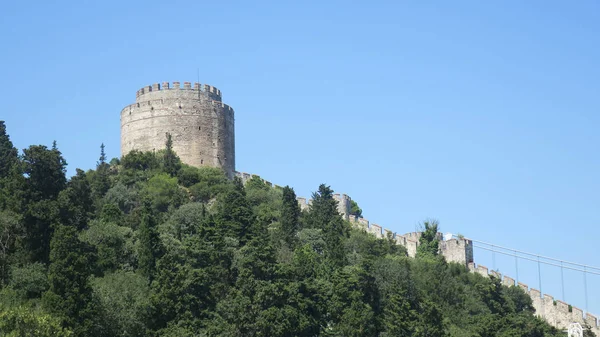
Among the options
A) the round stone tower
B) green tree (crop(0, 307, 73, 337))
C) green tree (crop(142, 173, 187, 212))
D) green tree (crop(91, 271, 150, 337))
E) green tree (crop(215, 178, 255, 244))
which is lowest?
green tree (crop(0, 307, 73, 337))

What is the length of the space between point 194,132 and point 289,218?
977 centimetres

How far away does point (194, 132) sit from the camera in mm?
60125

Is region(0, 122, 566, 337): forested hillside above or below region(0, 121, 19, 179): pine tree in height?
below

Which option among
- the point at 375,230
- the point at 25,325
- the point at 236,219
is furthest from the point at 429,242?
the point at 25,325

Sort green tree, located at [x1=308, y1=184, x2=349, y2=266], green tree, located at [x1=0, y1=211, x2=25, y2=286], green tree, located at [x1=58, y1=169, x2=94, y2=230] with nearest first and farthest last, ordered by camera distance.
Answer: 1. green tree, located at [x1=0, y1=211, x2=25, y2=286]
2. green tree, located at [x1=58, y1=169, x2=94, y2=230]
3. green tree, located at [x1=308, y1=184, x2=349, y2=266]

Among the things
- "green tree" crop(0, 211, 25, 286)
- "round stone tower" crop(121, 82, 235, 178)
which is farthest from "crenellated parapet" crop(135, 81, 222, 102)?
"green tree" crop(0, 211, 25, 286)

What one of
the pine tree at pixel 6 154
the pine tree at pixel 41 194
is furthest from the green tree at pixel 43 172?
the pine tree at pixel 6 154

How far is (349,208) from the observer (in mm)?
64312

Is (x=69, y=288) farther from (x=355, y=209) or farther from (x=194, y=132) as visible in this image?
(x=355, y=209)

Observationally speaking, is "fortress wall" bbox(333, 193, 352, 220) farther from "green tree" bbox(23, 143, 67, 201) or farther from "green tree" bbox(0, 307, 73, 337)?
"green tree" bbox(0, 307, 73, 337)

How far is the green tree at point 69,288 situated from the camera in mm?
35750

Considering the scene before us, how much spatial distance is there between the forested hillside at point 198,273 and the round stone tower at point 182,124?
3694 millimetres

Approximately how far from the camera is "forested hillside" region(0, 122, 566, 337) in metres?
37.9

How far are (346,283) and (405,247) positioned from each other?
1713 centimetres
